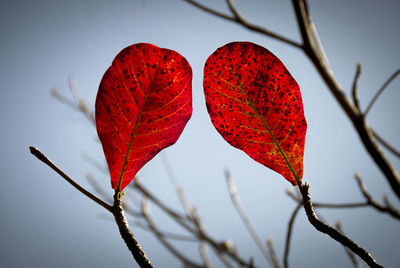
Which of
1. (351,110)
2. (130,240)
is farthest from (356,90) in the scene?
(130,240)

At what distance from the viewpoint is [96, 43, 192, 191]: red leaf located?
1.05 feet

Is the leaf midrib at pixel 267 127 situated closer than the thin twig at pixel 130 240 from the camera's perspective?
No

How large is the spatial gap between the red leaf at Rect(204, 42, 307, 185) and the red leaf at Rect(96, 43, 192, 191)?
41 mm

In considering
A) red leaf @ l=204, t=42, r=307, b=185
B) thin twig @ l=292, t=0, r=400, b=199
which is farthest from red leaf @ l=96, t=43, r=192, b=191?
thin twig @ l=292, t=0, r=400, b=199

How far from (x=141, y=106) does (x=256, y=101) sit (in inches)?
6.2

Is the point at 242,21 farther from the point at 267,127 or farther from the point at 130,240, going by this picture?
the point at 130,240

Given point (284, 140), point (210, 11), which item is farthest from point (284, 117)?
point (210, 11)

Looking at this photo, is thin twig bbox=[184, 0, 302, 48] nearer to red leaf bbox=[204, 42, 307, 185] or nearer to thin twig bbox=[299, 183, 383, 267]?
red leaf bbox=[204, 42, 307, 185]

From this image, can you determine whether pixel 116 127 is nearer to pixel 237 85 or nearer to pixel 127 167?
pixel 127 167

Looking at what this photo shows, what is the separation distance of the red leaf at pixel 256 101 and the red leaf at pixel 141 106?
41 millimetres

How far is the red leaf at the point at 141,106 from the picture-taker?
320mm

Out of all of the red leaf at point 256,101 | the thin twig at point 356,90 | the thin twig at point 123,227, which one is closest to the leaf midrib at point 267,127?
the red leaf at point 256,101

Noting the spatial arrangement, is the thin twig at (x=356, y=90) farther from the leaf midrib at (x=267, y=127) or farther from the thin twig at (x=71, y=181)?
the thin twig at (x=71, y=181)

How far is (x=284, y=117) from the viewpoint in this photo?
0.35 metres
